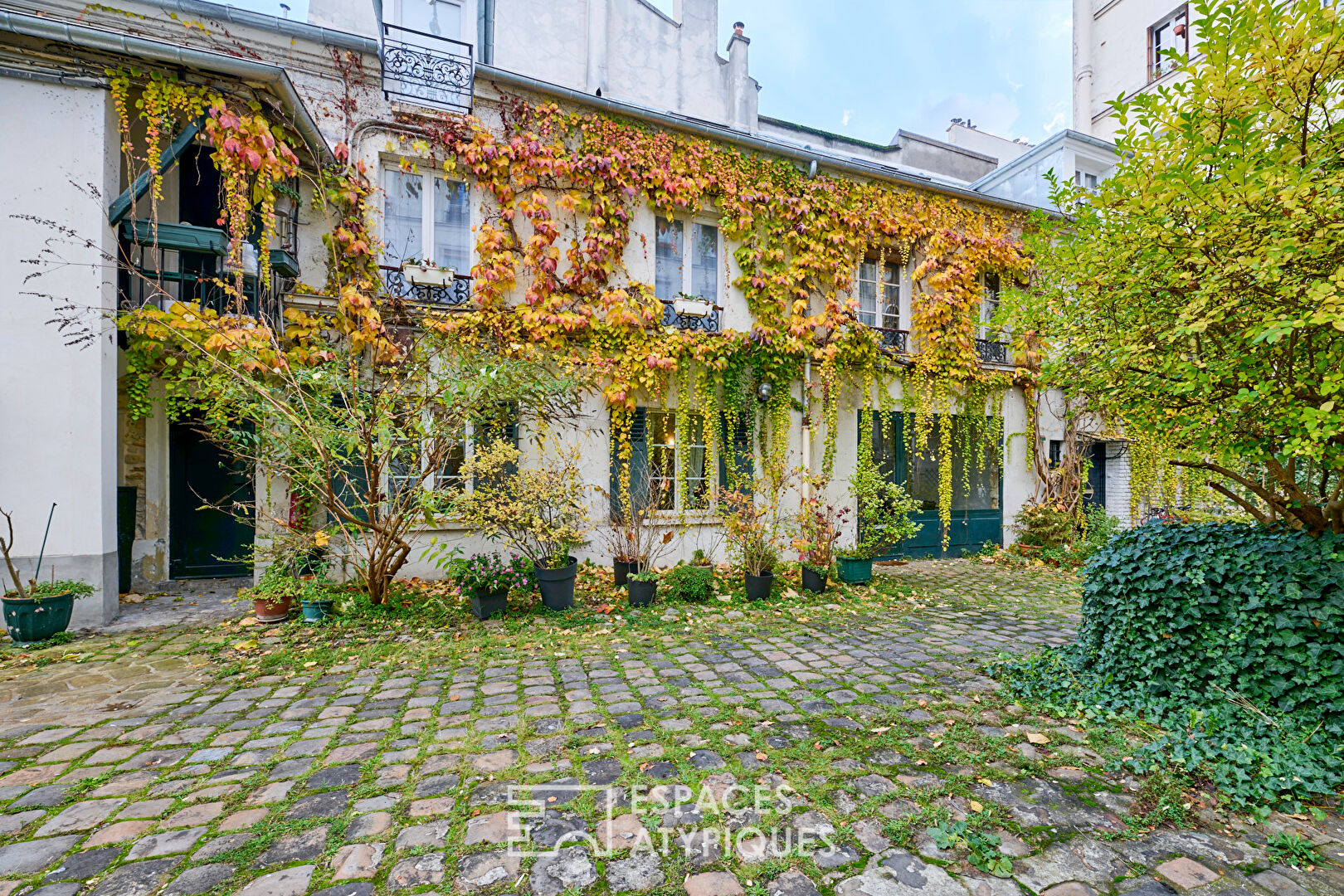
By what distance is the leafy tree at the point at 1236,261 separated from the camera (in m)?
2.76

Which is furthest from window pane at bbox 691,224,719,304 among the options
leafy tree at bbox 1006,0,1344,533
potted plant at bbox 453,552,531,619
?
leafy tree at bbox 1006,0,1344,533

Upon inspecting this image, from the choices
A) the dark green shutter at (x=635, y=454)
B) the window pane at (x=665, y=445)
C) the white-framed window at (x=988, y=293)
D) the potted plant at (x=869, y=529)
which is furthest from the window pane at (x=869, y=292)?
the dark green shutter at (x=635, y=454)

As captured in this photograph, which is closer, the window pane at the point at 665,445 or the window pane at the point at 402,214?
the window pane at the point at 402,214

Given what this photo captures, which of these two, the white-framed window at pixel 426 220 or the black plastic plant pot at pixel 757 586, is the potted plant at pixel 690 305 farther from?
the black plastic plant pot at pixel 757 586

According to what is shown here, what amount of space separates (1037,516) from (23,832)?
11.8 m

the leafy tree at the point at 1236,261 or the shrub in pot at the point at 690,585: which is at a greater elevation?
the leafy tree at the point at 1236,261

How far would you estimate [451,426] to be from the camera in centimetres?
566

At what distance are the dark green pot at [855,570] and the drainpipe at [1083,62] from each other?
51.4 feet

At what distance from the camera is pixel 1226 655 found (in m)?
3.28

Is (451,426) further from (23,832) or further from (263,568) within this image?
(23,832)

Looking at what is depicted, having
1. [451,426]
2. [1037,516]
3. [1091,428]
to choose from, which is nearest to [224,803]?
[451,426]

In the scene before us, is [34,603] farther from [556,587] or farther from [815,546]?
[815,546]

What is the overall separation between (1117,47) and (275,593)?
21.6 metres

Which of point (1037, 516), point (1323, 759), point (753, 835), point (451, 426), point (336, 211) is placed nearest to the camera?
point (753, 835)
